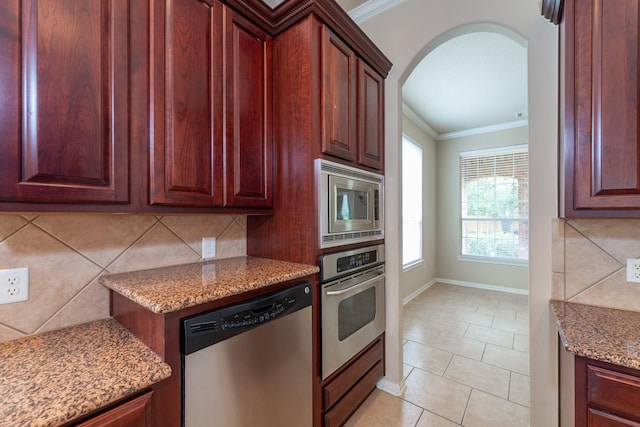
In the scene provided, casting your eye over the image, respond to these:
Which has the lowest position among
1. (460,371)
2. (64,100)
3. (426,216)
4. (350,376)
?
(460,371)

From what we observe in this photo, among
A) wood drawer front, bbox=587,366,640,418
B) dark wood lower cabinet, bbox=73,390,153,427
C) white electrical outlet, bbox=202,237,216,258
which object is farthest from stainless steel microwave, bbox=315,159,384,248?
wood drawer front, bbox=587,366,640,418

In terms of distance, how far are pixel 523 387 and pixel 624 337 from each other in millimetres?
1334

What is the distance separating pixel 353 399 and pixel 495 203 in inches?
166

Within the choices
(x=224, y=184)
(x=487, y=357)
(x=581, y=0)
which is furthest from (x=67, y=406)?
(x=487, y=357)

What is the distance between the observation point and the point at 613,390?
0.95 metres

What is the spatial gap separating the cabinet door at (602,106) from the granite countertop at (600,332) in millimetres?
497

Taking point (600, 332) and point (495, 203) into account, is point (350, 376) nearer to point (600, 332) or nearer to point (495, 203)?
point (600, 332)

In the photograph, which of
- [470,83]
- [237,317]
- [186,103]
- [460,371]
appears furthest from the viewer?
[470,83]

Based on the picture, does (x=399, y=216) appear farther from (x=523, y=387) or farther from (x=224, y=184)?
(x=523, y=387)

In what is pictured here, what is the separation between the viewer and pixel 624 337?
1060 millimetres

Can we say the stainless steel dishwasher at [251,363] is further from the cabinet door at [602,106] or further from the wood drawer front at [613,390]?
the cabinet door at [602,106]

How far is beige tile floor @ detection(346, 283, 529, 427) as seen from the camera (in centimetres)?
177

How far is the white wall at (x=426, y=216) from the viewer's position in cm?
414

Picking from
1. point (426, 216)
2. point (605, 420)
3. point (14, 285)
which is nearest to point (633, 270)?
point (605, 420)
